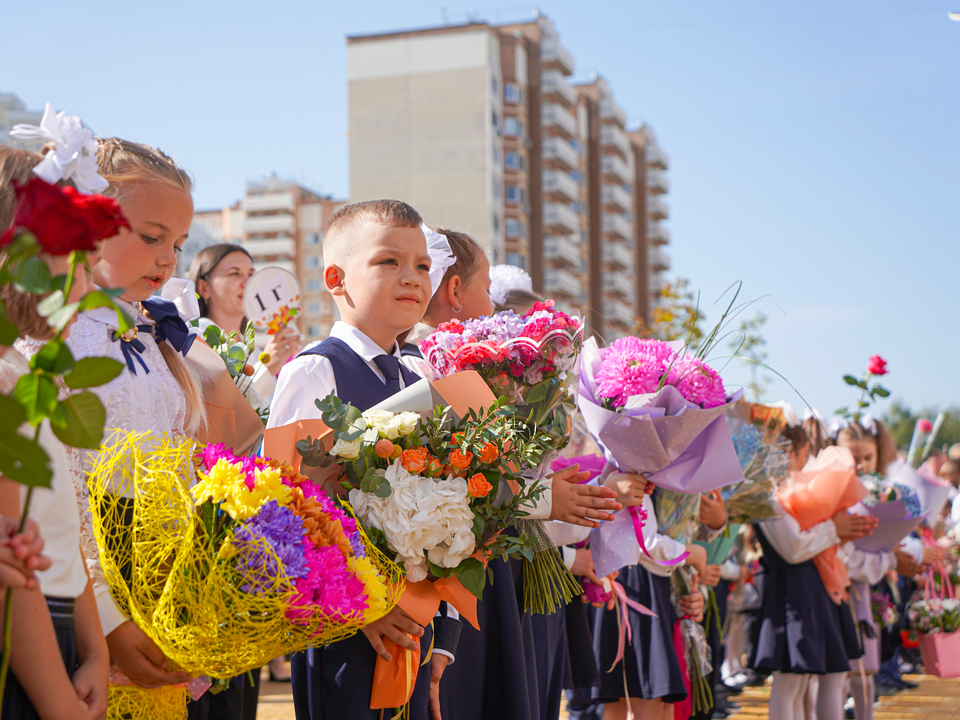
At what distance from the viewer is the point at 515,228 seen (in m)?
55.1

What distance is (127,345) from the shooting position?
245 cm

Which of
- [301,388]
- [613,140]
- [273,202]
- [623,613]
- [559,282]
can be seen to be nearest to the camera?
[301,388]

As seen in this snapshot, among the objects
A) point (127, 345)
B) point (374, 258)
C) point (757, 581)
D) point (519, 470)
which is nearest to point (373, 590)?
point (519, 470)

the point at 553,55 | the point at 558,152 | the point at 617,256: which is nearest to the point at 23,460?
the point at 558,152

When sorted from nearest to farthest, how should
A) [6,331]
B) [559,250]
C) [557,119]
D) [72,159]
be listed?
[6,331] → [72,159] → [557,119] → [559,250]

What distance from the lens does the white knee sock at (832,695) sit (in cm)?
513

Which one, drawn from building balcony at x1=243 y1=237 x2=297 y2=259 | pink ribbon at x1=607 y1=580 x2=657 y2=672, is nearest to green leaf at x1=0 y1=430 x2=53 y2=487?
pink ribbon at x1=607 y1=580 x2=657 y2=672

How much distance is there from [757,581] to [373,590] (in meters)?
4.26

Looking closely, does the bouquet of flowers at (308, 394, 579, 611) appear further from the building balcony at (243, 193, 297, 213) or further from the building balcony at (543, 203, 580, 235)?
the building balcony at (243, 193, 297, 213)

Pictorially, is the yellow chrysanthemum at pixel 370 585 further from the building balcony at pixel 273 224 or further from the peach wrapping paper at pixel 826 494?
the building balcony at pixel 273 224

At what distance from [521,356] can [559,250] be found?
2209 inches

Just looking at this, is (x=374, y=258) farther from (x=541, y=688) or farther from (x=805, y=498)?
(x=805, y=498)

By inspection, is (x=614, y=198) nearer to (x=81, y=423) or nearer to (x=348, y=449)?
(x=348, y=449)

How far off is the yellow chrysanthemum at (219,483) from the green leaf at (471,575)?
0.65m
